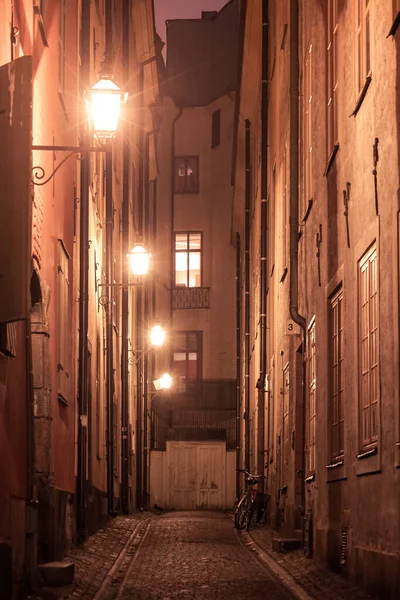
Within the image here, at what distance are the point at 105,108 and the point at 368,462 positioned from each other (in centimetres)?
377

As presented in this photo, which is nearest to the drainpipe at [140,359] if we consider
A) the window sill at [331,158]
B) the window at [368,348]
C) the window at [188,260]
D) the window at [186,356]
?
the window at [186,356]

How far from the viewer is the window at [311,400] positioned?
1567cm

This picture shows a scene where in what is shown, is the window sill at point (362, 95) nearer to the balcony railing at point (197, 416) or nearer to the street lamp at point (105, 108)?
the street lamp at point (105, 108)

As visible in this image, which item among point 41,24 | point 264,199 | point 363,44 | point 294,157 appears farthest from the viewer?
point 264,199

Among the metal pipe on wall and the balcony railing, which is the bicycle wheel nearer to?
the metal pipe on wall

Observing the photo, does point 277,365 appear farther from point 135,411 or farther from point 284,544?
point 135,411

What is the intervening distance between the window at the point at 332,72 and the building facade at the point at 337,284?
23 millimetres

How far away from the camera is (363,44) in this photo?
11.1m

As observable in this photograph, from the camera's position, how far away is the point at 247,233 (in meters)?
35.4

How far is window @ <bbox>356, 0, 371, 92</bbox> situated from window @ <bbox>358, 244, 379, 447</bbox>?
171cm

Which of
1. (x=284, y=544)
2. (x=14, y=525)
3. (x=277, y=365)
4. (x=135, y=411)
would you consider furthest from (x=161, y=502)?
(x=14, y=525)

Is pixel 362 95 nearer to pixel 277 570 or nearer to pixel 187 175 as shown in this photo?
pixel 277 570

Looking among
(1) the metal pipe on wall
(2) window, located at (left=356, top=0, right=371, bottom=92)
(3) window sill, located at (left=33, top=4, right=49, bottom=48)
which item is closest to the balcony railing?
(1) the metal pipe on wall

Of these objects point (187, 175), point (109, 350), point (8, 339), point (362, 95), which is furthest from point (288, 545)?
point (187, 175)
